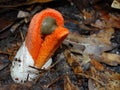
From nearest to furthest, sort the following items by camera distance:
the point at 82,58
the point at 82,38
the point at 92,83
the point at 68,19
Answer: the point at 92,83
the point at 82,58
the point at 82,38
the point at 68,19

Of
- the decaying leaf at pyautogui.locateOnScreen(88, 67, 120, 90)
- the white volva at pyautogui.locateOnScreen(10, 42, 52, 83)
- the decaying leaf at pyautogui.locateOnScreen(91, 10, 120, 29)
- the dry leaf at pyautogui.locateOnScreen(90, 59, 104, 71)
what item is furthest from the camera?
the decaying leaf at pyautogui.locateOnScreen(91, 10, 120, 29)

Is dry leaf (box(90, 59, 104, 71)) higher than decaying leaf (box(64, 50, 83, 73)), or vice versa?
decaying leaf (box(64, 50, 83, 73))

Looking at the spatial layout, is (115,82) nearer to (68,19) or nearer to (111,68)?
(111,68)

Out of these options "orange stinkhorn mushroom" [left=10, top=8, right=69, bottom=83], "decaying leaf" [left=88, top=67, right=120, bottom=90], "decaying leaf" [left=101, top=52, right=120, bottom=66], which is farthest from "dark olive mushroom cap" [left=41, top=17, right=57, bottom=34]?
"decaying leaf" [left=101, top=52, right=120, bottom=66]

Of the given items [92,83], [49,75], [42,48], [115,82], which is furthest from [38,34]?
[115,82]

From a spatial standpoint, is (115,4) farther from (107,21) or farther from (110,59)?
(110,59)

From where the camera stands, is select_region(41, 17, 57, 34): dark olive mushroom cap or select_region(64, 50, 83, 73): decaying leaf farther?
select_region(64, 50, 83, 73): decaying leaf

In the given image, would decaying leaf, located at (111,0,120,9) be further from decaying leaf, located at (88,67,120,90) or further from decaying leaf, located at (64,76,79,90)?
decaying leaf, located at (64,76,79,90)
